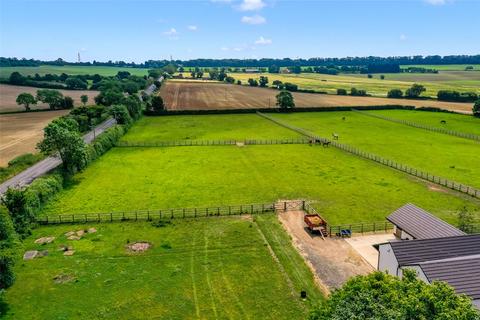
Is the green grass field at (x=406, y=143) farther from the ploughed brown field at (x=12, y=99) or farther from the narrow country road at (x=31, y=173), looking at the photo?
the ploughed brown field at (x=12, y=99)

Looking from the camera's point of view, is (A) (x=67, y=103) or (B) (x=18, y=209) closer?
(B) (x=18, y=209)

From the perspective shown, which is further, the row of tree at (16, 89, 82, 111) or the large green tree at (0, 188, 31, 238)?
the row of tree at (16, 89, 82, 111)

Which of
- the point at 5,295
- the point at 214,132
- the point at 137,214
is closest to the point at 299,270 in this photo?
the point at 137,214

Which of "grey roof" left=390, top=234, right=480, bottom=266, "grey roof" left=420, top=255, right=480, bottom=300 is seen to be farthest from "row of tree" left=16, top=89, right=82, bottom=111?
"grey roof" left=420, top=255, right=480, bottom=300

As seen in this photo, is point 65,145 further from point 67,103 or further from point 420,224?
point 67,103

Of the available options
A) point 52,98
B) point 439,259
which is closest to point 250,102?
point 52,98

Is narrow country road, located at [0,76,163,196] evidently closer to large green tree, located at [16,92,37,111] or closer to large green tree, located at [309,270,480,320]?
large green tree, located at [309,270,480,320]
